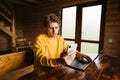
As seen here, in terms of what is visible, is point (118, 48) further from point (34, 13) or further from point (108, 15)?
point (34, 13)

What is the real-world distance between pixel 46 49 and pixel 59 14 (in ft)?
11.3

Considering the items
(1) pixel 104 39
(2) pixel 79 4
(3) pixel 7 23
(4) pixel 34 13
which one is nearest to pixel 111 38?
(1) pixel 104 39

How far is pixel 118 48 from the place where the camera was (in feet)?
10.5

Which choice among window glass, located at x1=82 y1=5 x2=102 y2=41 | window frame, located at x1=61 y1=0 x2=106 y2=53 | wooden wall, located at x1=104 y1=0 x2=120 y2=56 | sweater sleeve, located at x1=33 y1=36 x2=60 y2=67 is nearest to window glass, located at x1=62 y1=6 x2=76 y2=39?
window frame, located at x1=61 y1=0 x2=106 y2=53

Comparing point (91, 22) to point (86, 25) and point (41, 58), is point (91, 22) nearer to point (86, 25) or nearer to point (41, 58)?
point (86, 25)

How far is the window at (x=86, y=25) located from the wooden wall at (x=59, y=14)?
18 cm

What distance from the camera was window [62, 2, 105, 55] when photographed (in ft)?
11.6

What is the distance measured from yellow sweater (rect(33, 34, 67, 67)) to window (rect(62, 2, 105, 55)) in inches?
95.0

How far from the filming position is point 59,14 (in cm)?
447

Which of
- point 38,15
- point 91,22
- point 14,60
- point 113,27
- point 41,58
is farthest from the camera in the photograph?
point 38,15

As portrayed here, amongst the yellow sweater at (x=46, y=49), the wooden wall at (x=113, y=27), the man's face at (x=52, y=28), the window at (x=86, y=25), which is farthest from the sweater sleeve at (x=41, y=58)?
the window at (x=86, y=25)

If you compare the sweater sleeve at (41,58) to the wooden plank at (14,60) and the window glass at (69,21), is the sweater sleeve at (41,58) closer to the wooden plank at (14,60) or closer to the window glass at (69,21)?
the wooden plank at (14,60)

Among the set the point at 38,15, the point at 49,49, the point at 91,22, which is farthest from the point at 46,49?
the point at 38,15

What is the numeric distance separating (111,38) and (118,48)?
0.35m
